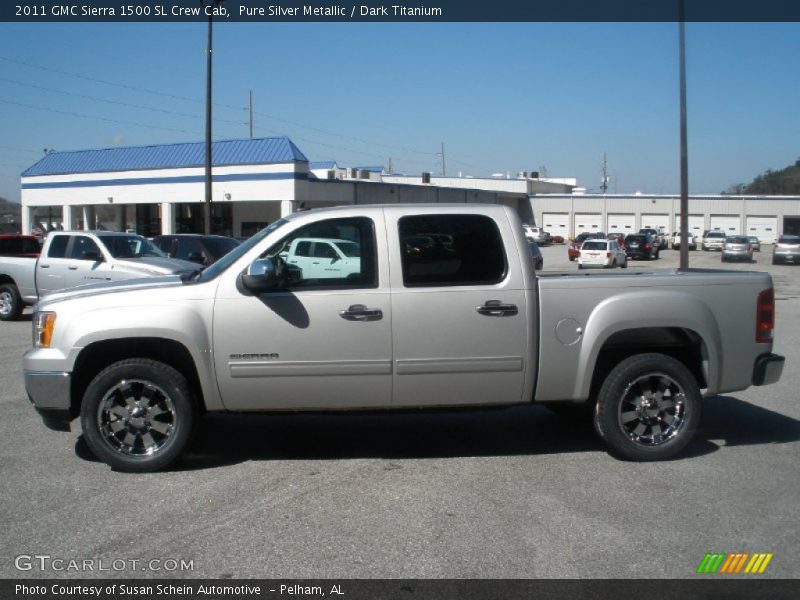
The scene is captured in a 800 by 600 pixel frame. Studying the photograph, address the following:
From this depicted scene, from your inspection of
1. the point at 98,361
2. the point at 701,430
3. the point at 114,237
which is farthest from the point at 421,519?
the point at 114,237

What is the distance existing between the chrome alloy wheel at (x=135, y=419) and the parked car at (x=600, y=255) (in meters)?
34.3

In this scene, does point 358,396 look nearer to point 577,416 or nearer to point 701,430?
point 577,416

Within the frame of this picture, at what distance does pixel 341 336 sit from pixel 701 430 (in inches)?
143

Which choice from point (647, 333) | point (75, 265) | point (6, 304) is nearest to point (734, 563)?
point (647, 333)

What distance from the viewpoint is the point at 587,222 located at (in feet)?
258

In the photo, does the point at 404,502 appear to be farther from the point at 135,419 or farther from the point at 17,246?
the point at 17,246

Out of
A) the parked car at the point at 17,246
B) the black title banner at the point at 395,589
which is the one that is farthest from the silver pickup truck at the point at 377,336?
the parked car at the point at 17,246

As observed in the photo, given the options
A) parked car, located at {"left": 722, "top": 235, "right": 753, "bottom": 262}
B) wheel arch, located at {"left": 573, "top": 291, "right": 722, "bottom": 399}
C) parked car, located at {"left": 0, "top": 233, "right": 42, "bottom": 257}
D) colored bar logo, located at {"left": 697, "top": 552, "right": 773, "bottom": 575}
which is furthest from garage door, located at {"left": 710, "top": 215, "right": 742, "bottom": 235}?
colored bar logo, located at {"left": 697, "top": 552, "right": 773, "bottom": 575}

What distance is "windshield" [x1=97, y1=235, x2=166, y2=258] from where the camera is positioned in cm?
1558

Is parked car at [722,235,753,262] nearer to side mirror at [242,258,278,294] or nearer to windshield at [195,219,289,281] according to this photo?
windshield at [195,219,289,281]

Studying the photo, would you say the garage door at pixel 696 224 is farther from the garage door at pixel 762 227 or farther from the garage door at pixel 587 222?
the garage door at pixel 587 222

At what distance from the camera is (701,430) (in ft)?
24.5

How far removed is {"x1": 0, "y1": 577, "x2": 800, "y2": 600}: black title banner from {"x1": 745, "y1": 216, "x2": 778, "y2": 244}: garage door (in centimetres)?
7821

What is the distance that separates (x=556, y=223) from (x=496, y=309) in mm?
74325
